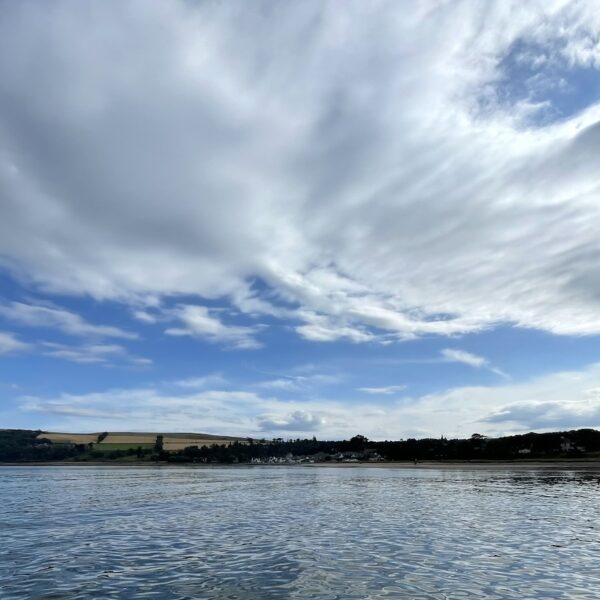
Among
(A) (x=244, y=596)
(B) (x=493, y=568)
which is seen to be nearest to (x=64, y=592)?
(A) (x=244, y=596)

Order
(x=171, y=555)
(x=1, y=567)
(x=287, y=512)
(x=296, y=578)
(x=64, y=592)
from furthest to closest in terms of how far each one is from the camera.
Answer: (x=287, y=512)
(x=171, y=555)
(x=1, y=567)
(x=296, y=578)
(x=64, y=592)

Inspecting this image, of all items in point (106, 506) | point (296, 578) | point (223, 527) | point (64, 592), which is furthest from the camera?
point (106, 506)

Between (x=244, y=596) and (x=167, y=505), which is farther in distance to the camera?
(x=167, y=505)

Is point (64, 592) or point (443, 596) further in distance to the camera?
point (64, 592)

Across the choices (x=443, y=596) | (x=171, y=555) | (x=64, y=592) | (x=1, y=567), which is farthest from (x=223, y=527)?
(x=443, y=596)

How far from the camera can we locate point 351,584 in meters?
21.9

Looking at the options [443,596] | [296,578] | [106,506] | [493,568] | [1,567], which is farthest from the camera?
[106,506]

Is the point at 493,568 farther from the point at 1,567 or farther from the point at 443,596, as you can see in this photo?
the point at 1,567

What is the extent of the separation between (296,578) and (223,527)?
19072 millimetres

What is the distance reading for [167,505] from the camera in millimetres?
59562

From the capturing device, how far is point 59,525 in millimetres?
42938

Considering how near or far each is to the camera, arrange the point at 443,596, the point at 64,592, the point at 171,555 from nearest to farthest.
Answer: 1. the point at 443,596
2. the point at 64,592
3. the point at 171,555

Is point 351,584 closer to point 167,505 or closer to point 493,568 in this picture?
point 493,568

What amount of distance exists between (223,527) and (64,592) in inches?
807
